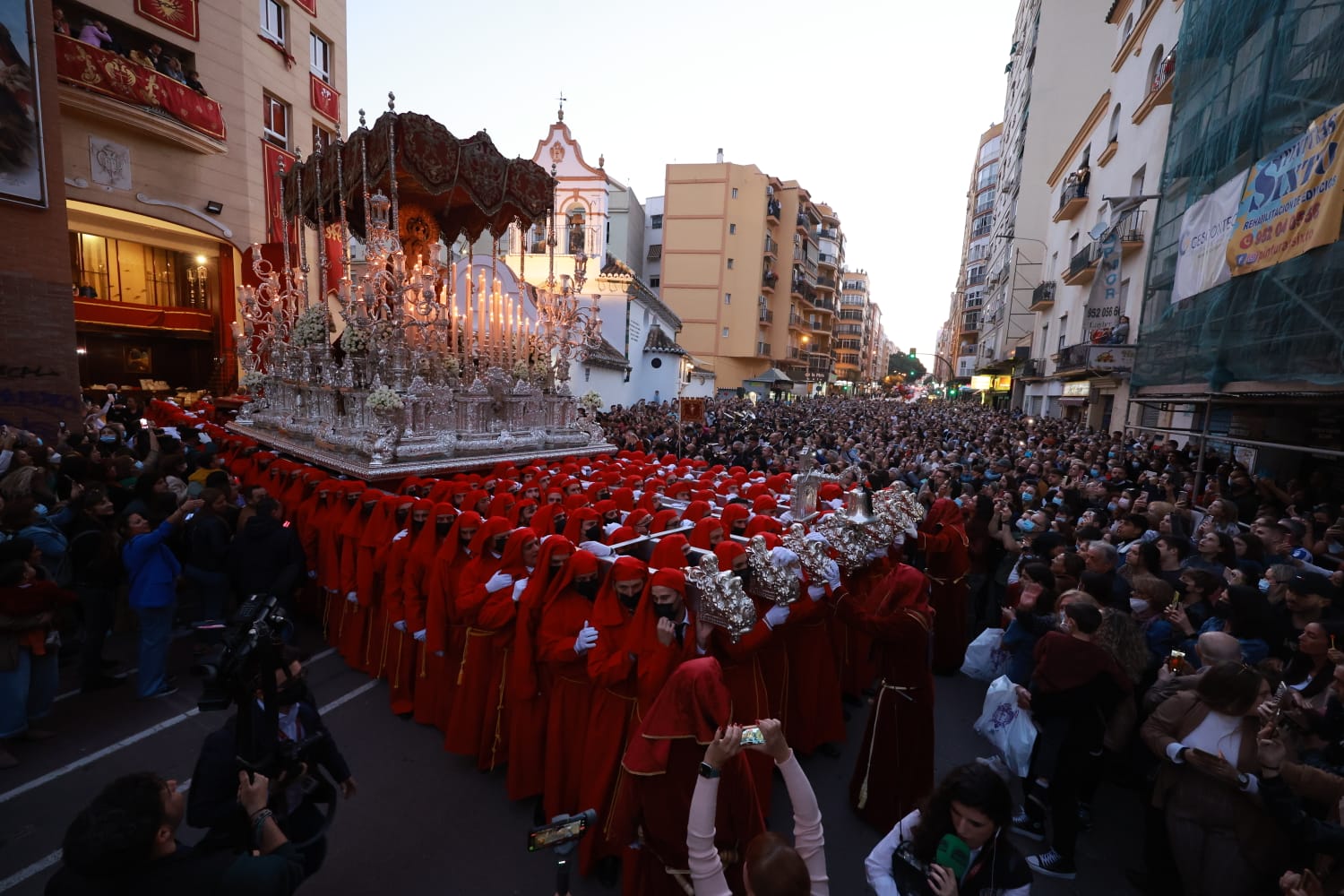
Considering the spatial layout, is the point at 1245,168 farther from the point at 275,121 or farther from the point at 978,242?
the point at 978,242

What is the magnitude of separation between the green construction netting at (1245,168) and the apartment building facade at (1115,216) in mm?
4410

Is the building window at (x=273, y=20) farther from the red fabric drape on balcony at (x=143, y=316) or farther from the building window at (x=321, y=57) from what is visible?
the red fabric drape on balcony at (x=143, y=316)

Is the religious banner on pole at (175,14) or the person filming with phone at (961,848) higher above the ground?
the religious banner on pole at (175,14)

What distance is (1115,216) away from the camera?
17266 millimetres

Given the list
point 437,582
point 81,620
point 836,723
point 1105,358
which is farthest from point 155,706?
point 1105,358

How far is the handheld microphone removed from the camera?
223 cm

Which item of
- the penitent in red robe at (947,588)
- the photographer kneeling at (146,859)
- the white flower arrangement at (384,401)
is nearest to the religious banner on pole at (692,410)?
the white flower arrangement at (384,401)

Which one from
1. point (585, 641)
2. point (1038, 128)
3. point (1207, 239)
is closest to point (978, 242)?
point (1038, 128)

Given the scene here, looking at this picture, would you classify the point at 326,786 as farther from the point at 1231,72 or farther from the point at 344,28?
the point at 344,28

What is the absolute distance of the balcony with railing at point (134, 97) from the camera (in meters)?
14.2

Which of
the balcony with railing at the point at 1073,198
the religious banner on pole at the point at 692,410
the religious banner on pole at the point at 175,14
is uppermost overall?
the religious banner on pole at the point at 175,14

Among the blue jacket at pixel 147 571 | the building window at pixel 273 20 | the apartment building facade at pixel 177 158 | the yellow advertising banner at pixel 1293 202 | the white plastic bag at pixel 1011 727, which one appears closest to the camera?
the white plastic bag at pixel 1011 727

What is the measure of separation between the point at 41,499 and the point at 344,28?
989 inches

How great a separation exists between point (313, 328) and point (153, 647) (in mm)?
7399
